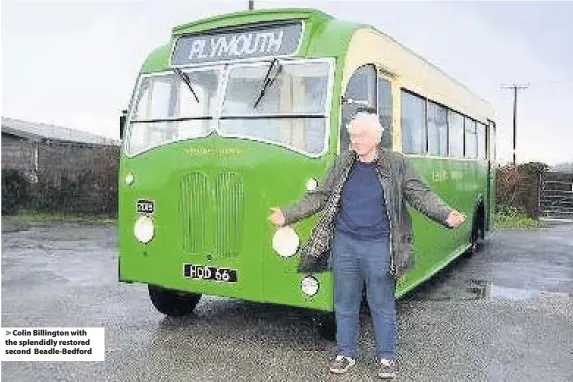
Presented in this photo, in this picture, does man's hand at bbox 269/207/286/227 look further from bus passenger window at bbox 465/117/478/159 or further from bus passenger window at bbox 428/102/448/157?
bus passenger window at bbox 465/117/478/159

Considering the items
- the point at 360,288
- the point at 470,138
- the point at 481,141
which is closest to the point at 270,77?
the point at 360,288

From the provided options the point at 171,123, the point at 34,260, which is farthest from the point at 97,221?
the point at 171,123

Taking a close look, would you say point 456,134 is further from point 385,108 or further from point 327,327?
point 327,327

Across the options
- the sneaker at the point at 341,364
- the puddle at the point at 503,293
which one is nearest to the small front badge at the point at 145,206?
the sneaker at the point at 341,364

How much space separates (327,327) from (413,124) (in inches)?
95.7

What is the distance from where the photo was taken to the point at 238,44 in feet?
19.4

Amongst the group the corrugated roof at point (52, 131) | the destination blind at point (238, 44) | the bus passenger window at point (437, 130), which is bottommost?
the bus passenger window at point (437, 130)

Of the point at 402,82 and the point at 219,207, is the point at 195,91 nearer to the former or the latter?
the point at 219,207

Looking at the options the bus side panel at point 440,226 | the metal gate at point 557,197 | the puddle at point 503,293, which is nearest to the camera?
the bus side panel at point 440,226

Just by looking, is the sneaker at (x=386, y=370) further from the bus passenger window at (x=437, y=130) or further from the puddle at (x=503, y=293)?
the puddle at (x=503, y=293)

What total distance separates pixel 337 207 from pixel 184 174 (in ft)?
5.15

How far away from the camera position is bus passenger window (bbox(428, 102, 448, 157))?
25.6 ft

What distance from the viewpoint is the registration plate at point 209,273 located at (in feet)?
18.5

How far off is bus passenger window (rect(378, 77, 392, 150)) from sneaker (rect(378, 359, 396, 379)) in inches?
80.1
